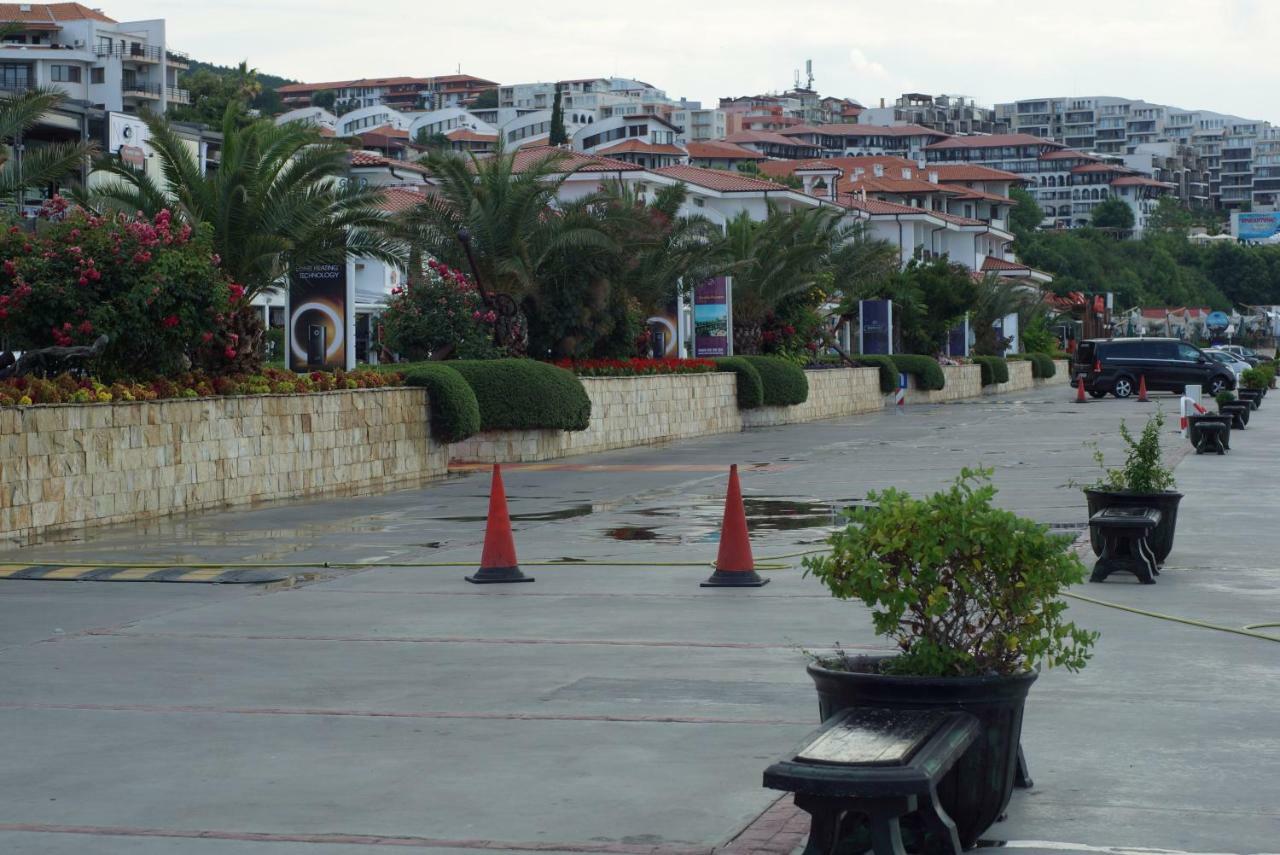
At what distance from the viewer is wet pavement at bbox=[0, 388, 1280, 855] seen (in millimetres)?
5816

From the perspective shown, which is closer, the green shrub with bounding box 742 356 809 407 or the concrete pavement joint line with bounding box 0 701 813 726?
the concrete pavement joint line with bounding box 0 701 813 726

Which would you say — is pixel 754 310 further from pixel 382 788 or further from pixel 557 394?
pixel 382 788

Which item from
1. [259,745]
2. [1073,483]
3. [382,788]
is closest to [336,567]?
[259,745]

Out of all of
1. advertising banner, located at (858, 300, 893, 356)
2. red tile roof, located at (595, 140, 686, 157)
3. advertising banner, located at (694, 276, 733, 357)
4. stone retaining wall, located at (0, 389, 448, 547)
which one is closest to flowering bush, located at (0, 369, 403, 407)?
stone retaining wall, located at (0, 389, 448, 547)

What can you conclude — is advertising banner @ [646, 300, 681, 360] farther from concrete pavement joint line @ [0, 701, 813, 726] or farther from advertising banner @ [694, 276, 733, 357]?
concrete pavement joint line @ [0, 701, 813, 726]

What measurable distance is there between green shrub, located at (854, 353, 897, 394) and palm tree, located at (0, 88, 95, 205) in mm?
36125

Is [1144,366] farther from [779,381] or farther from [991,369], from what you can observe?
[779,381]

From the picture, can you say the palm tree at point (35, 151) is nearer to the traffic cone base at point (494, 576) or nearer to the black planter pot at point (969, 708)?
the traffic cone base at point (494, 576)

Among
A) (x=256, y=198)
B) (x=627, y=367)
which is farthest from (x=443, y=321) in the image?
(x=256, y=198)

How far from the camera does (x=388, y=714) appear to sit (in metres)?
7.75

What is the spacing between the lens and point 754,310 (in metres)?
47.0

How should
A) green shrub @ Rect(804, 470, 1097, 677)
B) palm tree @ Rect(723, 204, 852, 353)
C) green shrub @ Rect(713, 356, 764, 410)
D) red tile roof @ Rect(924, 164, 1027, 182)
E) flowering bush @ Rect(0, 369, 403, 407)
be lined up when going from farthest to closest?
red tile roof @ Rect(924, 164, 1027, 182) → palm tree @ Rect(723, 204, 852, 353) → green shrub @ Rect(713, 356, 764, 410) → flowering bush @ Rect(0, 369, 403, 407) → green shrub @ Rect(804, 470, 1097, 677)

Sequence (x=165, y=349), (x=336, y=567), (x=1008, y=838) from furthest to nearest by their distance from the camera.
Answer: (x=165, y=349) → (x=336, y=567) → (x=1008, y=838)

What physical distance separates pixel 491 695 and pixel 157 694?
5.20 feet
